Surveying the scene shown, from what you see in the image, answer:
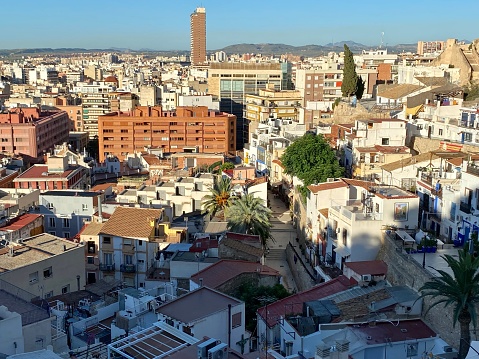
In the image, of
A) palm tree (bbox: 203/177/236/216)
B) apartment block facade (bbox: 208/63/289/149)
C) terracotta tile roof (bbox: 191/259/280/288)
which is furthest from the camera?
apartment block facade (bbox: 208/63/289/149)

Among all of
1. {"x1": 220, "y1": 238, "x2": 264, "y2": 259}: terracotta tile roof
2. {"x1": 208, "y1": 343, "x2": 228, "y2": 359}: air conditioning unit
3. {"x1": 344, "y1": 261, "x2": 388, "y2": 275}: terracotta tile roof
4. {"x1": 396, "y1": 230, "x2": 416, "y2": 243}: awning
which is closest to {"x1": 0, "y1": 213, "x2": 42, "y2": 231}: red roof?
{"x1": 220, "y1": 238, "x2": 264, "y2": 259}: terracotta tile roof

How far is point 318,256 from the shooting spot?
29.2m

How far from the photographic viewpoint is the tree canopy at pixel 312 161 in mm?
37812

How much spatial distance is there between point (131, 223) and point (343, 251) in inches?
432

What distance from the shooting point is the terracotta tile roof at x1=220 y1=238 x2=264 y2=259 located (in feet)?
85.6

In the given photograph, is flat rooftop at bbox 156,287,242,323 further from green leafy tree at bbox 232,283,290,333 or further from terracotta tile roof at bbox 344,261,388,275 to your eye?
terracotta tile roof at bbox 344,261,388,275

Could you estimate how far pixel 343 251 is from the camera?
988 inches

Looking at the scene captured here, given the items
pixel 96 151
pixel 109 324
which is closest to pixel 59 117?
pixel 96 151

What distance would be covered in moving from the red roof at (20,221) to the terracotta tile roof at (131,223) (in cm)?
570

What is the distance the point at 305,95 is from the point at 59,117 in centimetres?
3419

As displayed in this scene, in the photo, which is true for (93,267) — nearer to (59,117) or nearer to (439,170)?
(439,170)

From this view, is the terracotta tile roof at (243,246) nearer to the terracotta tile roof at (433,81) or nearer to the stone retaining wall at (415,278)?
the stone retaining wall at (415,278)

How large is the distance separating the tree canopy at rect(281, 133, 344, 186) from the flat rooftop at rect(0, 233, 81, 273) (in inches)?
637

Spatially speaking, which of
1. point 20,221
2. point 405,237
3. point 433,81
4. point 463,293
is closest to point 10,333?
point 463,293
